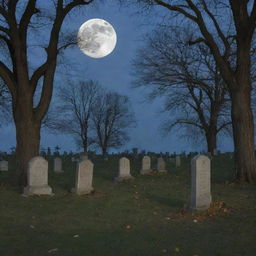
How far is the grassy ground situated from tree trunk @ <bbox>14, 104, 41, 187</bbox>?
0.90 meters

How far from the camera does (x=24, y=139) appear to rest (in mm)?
15945

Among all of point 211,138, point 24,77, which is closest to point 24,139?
point 24,77

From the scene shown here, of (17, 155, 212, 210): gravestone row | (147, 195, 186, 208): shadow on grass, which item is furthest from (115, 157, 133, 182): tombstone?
(147, 195, 186, 208): shadow on grass

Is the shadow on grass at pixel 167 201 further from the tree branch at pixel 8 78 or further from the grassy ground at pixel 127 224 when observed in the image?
the tree branch at pixel 8 78

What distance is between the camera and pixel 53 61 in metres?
16.7

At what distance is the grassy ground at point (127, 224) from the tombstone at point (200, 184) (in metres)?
0.27

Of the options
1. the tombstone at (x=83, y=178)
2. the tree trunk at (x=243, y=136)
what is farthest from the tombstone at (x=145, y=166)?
the tombstone at (x=83, y=178)

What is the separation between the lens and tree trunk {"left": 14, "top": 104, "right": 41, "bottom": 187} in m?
15.9

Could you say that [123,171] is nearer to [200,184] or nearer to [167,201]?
[167,201]

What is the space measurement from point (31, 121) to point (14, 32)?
3.16 meters

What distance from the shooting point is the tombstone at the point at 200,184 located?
10750 mm

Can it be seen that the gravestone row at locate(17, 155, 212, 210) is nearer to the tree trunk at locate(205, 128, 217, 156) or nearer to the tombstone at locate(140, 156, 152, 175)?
the tombstone at locate(140, 156, 152, 175)

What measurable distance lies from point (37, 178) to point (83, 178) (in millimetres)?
1403

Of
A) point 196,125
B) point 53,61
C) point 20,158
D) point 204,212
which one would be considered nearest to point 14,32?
point 53,61
